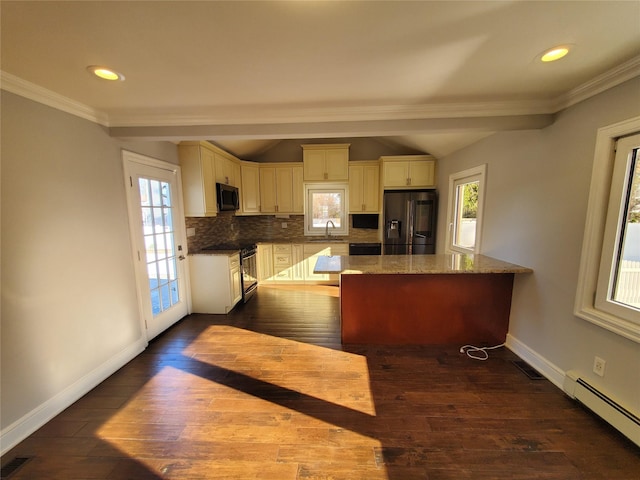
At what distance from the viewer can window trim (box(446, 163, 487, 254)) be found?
2.91m

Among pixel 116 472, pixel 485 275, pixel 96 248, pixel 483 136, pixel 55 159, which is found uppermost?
pixel 483 136

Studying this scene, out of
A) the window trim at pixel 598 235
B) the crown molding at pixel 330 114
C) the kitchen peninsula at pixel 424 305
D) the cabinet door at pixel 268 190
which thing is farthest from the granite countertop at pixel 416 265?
the cabinet door at pixel 268 190

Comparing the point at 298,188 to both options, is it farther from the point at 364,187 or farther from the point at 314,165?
the point at 364,187

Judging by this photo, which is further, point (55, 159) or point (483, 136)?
point (483, 136)

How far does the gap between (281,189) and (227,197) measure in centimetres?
118

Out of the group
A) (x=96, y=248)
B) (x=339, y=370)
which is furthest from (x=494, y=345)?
(x=96, y=248)

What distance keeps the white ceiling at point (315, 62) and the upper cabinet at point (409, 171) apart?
6.89 ft

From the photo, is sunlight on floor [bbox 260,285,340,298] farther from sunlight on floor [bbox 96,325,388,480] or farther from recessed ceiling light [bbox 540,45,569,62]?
recessed ceiling light [bbox 540,45,569,62]

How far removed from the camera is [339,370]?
228cm

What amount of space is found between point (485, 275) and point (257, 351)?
2.53m

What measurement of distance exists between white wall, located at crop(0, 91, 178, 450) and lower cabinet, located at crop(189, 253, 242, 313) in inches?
41.4

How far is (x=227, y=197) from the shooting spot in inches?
156

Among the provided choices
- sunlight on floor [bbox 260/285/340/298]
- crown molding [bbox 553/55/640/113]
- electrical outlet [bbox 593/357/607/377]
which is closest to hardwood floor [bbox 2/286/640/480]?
electrical outlet [bbox 593/357/607/377]

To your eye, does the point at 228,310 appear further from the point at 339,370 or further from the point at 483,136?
the point at 483,136
